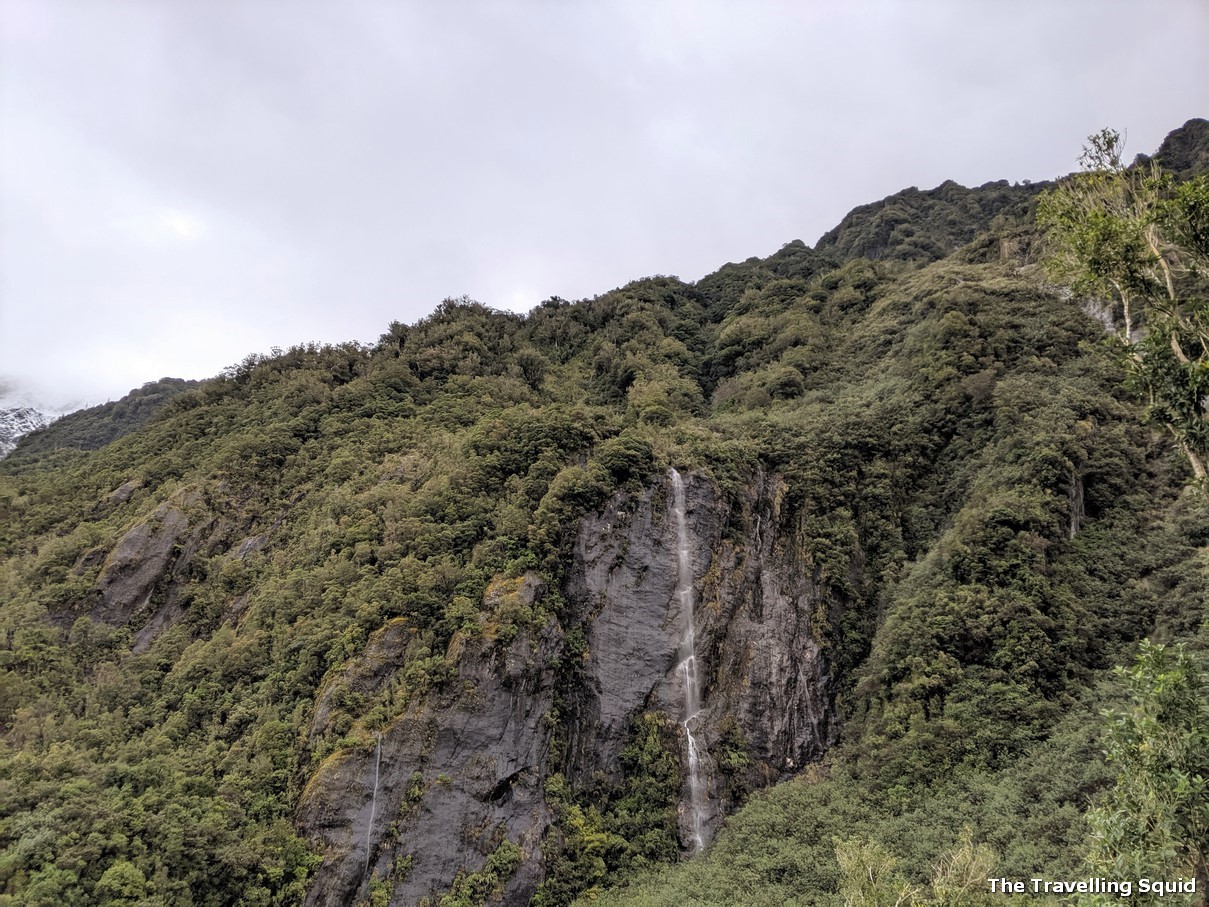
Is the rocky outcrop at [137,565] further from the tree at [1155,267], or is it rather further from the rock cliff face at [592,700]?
the tree at [1155,267]

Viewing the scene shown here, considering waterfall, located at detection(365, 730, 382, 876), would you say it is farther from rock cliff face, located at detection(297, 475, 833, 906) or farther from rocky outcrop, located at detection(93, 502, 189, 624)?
rocky outcrop, located at detection(93, 502, 189, 624)

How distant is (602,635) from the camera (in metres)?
25.3

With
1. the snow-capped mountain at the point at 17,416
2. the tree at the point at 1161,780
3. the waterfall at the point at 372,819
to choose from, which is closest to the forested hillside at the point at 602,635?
the waterfall at the point at 372,819

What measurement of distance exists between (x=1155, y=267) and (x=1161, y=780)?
7754 millimetres

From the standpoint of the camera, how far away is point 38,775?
17.5 meters

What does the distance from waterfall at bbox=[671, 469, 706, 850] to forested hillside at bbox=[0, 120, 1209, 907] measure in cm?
13

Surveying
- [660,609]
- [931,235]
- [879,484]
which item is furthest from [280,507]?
[931,235]

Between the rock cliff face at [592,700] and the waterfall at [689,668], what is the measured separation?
18 cm

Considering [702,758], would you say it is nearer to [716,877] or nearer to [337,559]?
[716,877]

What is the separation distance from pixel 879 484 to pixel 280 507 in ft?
92.1

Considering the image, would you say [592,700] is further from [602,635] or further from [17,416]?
[17,416]

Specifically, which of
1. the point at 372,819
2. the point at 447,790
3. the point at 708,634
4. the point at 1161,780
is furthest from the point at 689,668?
the point at 1161,780

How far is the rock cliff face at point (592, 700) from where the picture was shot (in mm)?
19438

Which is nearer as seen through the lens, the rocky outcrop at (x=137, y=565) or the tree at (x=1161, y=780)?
the tree at (x=1161, y=780)
